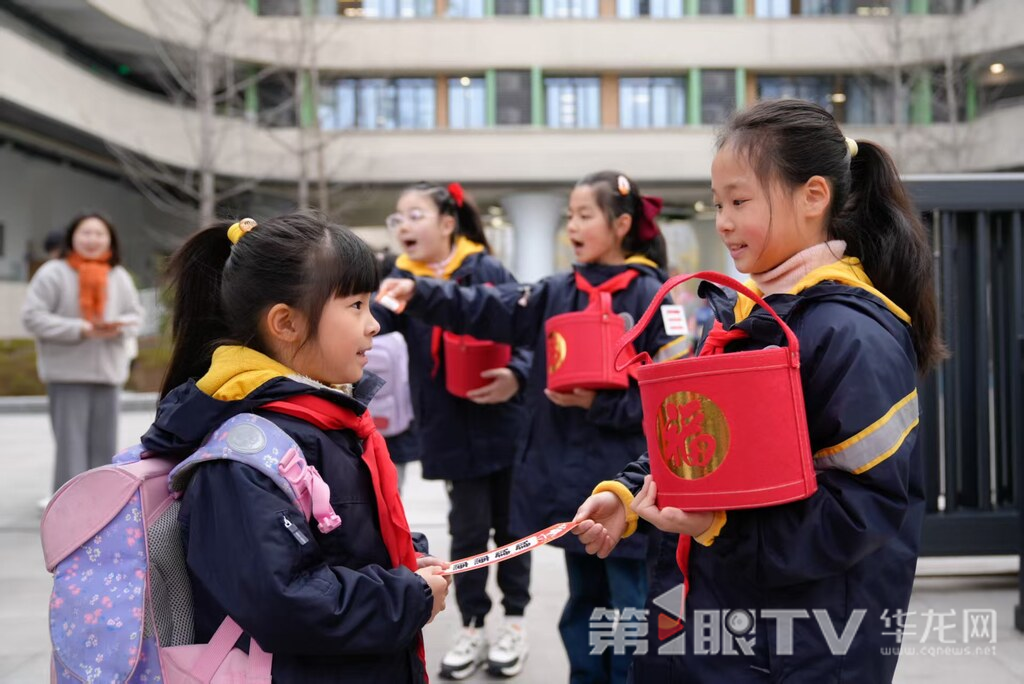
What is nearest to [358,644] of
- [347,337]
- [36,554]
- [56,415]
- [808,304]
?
[347,337]

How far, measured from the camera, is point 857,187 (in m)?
1.91

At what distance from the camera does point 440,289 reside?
333 centimetres

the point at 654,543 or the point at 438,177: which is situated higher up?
the point at 438,177

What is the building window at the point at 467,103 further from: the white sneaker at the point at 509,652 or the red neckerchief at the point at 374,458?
the red neckerchief at the point at 374,458

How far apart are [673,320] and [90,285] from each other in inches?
169

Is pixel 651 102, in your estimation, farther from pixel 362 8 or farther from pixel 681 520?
pixel 681 520

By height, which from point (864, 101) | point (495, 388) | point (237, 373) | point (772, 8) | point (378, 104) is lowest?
point (495, 388)

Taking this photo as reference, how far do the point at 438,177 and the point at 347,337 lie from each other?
22.8 meters

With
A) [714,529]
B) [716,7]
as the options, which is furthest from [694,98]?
[714,529]

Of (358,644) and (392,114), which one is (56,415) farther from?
(392,114)

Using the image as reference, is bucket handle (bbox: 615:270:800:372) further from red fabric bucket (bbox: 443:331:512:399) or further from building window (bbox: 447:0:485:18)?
building window (bbox: 447:0:485:18)

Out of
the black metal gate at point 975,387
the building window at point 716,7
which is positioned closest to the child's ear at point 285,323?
the black metal gate at point 975,387

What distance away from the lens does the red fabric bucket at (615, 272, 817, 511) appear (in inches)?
60.6

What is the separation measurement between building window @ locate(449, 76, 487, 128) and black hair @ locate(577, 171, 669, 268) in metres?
21.9
